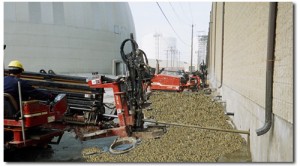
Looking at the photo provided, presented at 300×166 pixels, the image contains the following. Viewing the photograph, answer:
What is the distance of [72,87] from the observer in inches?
247

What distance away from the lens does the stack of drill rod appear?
6.21 m

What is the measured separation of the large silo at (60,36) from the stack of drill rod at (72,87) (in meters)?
10.9

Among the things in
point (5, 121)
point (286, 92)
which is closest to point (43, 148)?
point (5, 121)

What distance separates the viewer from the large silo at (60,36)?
57.3 ft

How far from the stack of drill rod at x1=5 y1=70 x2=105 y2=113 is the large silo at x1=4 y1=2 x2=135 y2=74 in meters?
10.9

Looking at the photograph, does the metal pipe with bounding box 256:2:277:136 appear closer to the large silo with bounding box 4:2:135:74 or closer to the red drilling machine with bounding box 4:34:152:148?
the red drilling machine with bounding box 4:34:152:148

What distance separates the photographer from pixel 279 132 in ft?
9.93

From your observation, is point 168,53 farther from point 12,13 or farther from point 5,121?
point 5,121

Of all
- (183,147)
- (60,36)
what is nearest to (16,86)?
(183,147)

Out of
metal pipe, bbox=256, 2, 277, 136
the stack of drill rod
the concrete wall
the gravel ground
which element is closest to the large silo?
the stack of drill rod

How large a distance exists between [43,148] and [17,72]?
5.28ft

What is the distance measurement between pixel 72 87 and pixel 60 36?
14226 millimetres

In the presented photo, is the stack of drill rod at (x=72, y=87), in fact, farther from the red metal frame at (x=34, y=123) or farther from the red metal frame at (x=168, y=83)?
the red metal frame at (x=168, y=83)

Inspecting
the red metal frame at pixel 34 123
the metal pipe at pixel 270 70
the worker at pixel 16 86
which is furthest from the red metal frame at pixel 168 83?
the metal pipe at pixel 270 70
